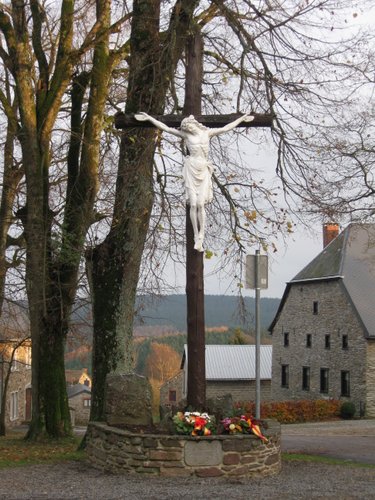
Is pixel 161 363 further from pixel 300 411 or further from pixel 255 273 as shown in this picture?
pixel 255 273

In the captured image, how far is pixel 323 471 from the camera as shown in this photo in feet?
36.4

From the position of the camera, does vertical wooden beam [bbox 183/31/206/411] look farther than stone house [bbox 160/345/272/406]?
No

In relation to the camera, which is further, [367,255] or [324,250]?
[324,250]

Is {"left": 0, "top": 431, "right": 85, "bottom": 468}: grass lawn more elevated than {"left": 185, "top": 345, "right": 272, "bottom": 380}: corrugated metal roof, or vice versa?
{"left": 185, "top": 345, "right": 272, "bottom": 380}: corrugated metal roof

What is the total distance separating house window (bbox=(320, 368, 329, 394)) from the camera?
136 ft

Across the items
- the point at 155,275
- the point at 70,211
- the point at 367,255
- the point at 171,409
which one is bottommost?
the point at 171,409

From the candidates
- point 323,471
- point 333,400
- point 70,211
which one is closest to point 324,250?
point 333,400

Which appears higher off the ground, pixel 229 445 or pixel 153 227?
pixel 153 227

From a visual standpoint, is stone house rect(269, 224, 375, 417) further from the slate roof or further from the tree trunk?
the tree trunk

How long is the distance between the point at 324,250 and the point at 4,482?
3616cm

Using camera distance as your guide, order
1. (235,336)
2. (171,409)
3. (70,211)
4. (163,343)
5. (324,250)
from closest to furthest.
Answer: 1. (171,409)
2. (70,211)
3. (324,250)
4. (235,336)
5. (163,343)

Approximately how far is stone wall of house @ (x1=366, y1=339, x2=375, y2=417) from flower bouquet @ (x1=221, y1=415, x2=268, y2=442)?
27.8 m

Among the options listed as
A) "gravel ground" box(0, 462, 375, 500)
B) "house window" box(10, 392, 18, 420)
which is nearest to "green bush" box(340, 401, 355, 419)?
"house window" box(10, 392, 18, 420)

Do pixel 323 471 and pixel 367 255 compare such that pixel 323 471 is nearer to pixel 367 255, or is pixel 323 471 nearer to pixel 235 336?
pixel 367 255
